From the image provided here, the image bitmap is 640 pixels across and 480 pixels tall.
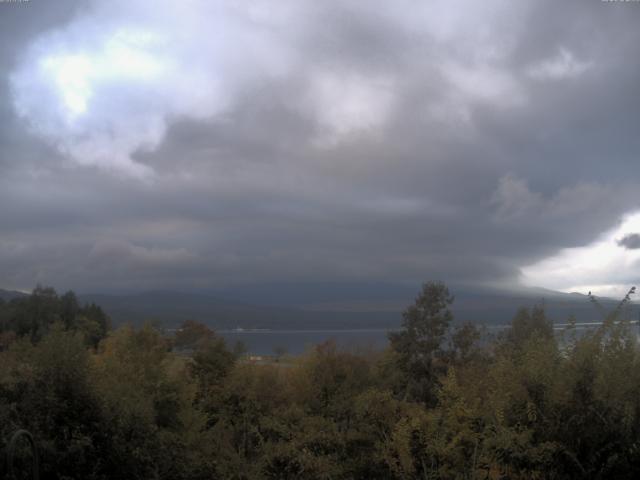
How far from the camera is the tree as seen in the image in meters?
37.0

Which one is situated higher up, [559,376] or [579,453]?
[559,376]

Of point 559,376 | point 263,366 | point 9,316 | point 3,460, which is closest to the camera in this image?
point 3,460

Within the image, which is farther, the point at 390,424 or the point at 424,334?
the point at 424,334

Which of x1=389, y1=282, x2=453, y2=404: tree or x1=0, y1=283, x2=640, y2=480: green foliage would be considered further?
x1=389, y1=282, x2=453, y2=404: tree

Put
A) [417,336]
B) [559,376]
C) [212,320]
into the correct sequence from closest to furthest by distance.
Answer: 1. [559,376]
2. [417,336]
3. [212,320]

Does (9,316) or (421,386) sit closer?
(421,386)

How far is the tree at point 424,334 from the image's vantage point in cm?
3697

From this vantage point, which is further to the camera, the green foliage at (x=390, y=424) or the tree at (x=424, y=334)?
the tree at (x=424, y=334)

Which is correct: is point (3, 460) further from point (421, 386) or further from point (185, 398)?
point (421, 386)

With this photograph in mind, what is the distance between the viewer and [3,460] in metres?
8.24

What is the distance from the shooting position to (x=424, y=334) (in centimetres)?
3888

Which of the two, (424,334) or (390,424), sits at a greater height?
(424,334)

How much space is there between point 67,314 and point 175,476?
61747 millimetres

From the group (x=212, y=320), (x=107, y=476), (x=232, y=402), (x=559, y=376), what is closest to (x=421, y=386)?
(x=232, y=402)
